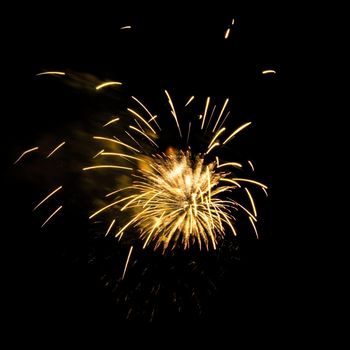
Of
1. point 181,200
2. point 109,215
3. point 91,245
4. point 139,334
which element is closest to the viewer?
point 181,200

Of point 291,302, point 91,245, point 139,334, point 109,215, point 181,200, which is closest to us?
point 181,200

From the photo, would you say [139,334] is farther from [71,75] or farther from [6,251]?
[71,75]

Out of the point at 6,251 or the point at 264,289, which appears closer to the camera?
the point at 6,251

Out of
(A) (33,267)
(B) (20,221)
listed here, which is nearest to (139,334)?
(A) (33,267)

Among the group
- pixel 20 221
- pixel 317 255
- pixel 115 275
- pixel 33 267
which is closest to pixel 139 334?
pixel 115 275

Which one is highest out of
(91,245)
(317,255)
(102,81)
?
Answer: (102,81)

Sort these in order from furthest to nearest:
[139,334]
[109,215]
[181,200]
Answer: [139,334], [109,215], [181,200]

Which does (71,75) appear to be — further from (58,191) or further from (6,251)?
(6,251)

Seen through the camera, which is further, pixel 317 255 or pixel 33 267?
pixel 317 255

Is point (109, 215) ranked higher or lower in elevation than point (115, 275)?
higher
